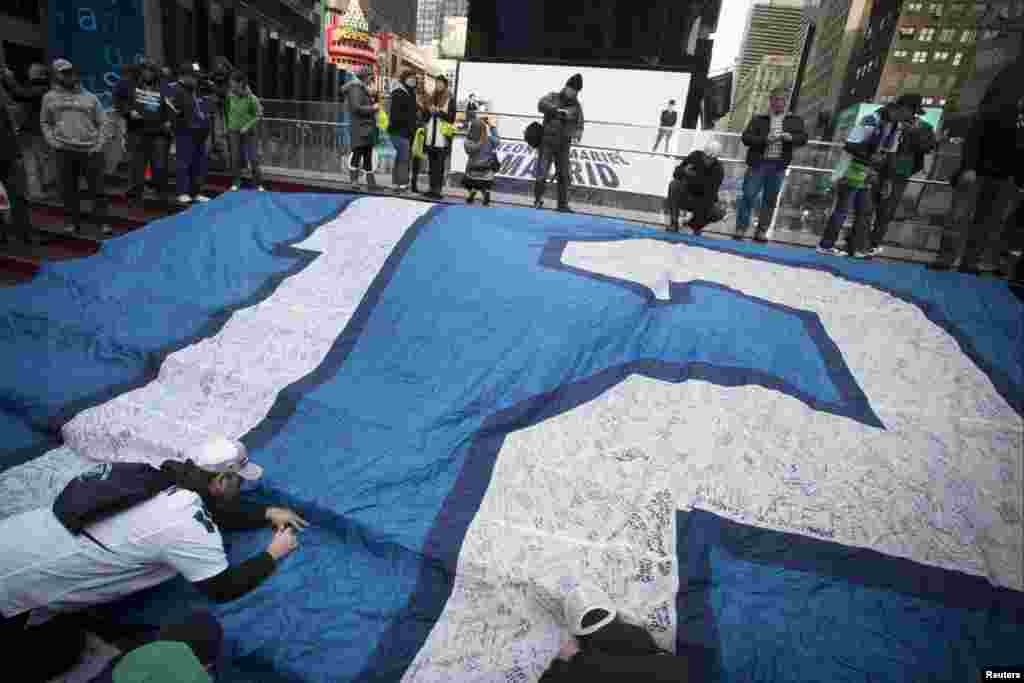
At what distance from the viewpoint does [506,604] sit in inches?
Result: 92.3

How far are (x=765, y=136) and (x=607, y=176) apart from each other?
106 inches

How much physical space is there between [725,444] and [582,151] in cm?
674

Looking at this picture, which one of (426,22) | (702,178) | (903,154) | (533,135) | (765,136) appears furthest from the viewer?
(426,22)

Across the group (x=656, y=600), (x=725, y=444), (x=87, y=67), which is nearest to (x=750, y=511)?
(x=725, y=444)

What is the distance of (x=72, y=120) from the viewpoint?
5.91 m

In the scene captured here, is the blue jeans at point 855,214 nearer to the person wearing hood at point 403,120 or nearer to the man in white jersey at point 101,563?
the person wearing hood at point 403,120

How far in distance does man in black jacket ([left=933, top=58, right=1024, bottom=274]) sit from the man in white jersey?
626 centimetres

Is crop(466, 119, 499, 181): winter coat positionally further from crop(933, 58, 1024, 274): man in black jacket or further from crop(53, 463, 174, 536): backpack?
crop(53, 463, 174, 536): backpack

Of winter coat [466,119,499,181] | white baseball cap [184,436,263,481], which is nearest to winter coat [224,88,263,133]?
winter coat [466,119,499,181]

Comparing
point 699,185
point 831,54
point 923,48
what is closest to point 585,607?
point 699,185

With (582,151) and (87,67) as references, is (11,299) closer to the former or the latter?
(582,151)

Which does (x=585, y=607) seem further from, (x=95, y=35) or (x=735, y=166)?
(x=95, y=35)

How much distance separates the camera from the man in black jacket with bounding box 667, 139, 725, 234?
20.2 feet

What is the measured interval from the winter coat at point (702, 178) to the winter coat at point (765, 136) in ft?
1.87
